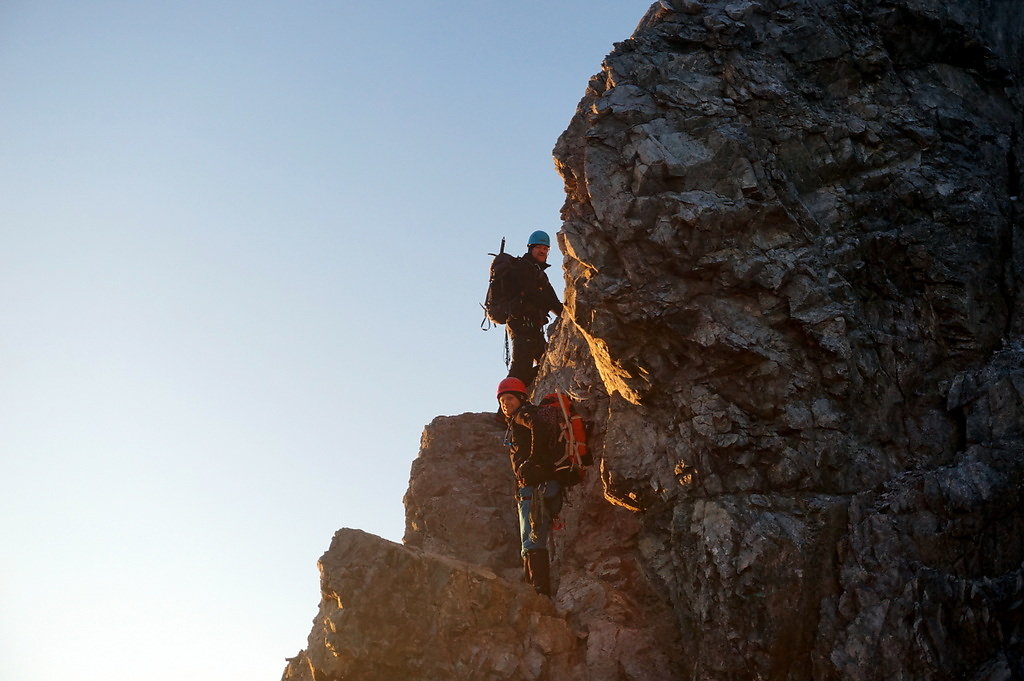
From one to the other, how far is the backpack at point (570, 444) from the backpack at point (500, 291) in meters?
3.66

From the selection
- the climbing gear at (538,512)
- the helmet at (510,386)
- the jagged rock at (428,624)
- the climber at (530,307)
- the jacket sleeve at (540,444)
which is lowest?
the jagged rock at (428,624)

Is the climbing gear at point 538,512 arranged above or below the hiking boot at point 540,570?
above

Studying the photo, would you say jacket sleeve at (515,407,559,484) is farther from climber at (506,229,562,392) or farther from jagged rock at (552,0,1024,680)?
climber at (506,229,562,392)

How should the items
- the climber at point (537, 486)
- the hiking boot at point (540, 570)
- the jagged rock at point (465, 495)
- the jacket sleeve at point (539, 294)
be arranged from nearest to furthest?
1. the hiking boot at point (540, 570)
2. the climber at point (537, 486)
3. the jagged rock at point (465, 495)
4. the jacket sleeve at point (539, 294)

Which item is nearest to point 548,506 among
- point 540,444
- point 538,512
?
point 538,512

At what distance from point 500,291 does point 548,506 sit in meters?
5.76

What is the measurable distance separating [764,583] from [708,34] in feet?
33.4

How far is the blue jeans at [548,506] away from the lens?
52.4ft

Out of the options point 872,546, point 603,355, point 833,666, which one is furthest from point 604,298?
point 833,666

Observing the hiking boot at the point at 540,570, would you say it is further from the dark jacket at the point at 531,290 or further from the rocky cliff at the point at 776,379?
the dark jacket at the point at 531,290

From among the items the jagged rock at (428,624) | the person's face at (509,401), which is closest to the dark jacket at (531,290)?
the person's face at (509,401)

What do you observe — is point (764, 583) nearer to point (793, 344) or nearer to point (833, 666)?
point (833, 666)

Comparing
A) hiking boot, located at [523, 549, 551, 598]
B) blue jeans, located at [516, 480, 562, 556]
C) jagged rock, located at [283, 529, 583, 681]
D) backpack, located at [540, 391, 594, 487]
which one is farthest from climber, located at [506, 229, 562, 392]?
jagged rock, located at [283, 529, 583, 681]

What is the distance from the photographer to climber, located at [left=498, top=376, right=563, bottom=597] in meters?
15.9
